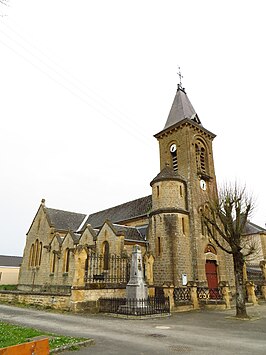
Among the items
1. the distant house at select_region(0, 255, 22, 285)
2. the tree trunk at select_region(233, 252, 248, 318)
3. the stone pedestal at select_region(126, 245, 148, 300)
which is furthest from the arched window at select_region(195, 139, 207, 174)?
the distant house at select_region(0, 255, 22, 285)

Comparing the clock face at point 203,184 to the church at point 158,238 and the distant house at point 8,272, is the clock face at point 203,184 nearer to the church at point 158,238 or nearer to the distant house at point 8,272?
the church at point 158,238

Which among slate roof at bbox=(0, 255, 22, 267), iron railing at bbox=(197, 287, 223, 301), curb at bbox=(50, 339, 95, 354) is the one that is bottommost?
curb at bbox=(50, 339, 95, 354)

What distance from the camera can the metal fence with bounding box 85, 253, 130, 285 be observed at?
19953 mm

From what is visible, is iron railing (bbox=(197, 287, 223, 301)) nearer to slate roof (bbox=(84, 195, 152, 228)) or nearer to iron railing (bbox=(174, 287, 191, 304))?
iron railing (bbox=(174, 287, 191, 304))

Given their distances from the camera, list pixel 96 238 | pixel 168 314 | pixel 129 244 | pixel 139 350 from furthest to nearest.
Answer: pixel 96 238 → pixel 129 244 → pixel 168 314 → pixel 139 350

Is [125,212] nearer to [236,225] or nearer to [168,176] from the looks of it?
[168,176]

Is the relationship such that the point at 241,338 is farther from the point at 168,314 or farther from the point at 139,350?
the point at 168,314

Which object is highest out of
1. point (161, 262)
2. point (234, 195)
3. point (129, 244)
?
point (234, 195)

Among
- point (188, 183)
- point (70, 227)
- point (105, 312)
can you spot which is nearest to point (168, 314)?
point (105, 312)

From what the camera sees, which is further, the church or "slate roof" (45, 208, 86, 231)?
"slate roof" (45, 208, 86, 231)

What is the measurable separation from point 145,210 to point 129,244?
5598mm

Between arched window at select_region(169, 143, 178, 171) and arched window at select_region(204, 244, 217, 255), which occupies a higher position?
arched window at select_region(169, 143, 178, 171)

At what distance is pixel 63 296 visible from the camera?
1565 cm

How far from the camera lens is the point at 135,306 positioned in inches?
539
